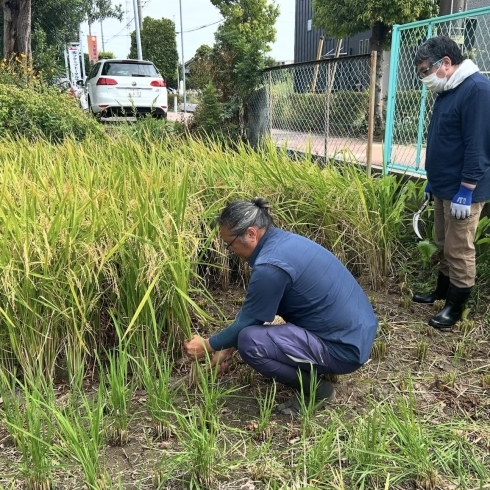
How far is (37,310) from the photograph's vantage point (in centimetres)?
212

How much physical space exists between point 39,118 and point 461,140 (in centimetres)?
467

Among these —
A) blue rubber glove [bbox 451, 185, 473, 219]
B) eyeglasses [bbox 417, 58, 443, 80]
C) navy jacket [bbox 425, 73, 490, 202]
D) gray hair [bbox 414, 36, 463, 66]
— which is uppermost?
gray hair [bbox 414, 36, 463, 66]

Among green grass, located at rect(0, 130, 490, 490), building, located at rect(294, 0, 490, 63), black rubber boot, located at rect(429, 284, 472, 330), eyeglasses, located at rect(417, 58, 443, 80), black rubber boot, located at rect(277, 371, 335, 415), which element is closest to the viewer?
green grass, located at rect(0, 130, 490, 490)

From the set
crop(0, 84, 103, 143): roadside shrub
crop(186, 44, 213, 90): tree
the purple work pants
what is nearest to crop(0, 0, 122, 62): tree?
crop(186, 44, 213, 90): tree

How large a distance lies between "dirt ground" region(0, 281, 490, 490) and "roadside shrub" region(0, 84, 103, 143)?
3625 millimetres

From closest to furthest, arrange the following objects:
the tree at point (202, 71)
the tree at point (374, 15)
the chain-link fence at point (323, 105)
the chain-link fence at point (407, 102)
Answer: the chain-link fence at point (407, 102) < the chain-link fence at point (323, 105) < the tree at point (202, 71) < the tree at point (374, 15)

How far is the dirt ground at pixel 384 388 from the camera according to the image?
1752mm

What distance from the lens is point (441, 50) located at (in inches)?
103

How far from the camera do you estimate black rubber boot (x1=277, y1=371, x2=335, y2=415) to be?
2051 mm

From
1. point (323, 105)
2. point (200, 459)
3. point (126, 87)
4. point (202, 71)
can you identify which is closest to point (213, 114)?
point (202, 71)

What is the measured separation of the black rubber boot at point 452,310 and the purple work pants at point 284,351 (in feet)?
3.30

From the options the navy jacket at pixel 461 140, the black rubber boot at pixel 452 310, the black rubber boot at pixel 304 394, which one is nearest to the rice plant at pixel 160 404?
the black rubber boot at pixel 304 394

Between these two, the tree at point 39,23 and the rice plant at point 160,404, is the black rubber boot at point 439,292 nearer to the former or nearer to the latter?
the rice plant at point 160,404

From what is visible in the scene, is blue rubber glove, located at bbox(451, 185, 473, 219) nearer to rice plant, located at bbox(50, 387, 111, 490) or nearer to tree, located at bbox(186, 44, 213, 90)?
rice plant, located at bbox(50, 387, 111, 490)
